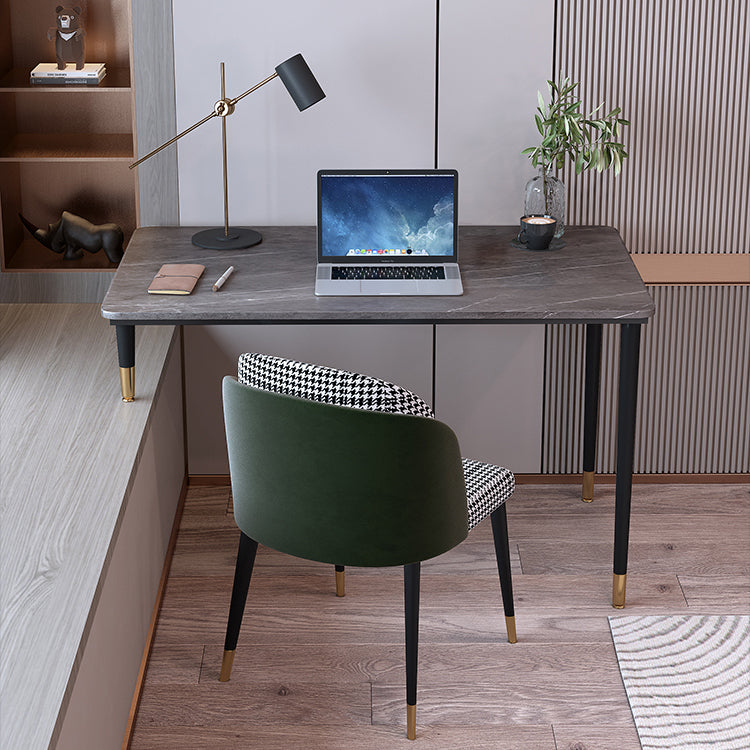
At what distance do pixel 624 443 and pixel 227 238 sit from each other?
4.04 feet

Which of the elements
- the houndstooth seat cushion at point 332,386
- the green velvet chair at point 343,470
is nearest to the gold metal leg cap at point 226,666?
the green velvet chair at point 343,470

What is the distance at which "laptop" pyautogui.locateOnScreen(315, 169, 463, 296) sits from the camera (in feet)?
9.48

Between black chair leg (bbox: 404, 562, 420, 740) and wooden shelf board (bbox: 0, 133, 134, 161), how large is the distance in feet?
5.17

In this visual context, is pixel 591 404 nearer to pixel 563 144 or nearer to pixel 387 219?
pixel 563 144

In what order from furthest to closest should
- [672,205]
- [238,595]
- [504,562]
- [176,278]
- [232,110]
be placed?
[672,205]
[232,110]
[176,278]
[504,562]
[238,595]

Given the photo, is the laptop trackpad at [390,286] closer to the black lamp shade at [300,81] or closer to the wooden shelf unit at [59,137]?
the black lamp shade at [300,81]

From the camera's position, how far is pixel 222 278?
9.08 ft

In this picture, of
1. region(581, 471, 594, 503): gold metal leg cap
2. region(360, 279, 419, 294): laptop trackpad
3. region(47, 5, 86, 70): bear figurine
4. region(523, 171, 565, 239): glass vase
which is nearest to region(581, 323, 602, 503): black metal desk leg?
region(581, 471, 594, 503): gold metal leg cap

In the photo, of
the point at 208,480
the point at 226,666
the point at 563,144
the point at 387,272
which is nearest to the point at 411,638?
the point at 226,666

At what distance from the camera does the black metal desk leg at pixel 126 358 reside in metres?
2.71

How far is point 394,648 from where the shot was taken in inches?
108

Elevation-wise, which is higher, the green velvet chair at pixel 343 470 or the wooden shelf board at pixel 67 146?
the wooden shelf board at pixel 67 146

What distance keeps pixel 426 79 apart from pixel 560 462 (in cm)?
127

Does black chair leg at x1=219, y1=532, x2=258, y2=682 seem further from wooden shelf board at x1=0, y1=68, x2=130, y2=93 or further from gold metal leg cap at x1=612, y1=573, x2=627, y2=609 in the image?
wooden shelf board at x1=0, y1=68, x2=130, y2=93
